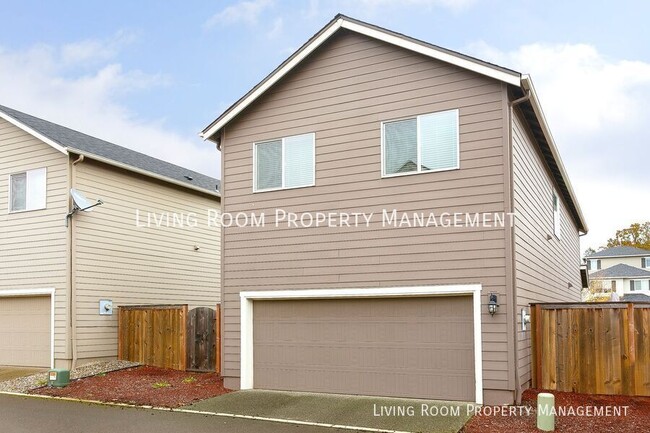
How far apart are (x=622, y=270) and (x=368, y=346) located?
195 ft

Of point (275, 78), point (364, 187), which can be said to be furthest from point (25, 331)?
point (364, 187)

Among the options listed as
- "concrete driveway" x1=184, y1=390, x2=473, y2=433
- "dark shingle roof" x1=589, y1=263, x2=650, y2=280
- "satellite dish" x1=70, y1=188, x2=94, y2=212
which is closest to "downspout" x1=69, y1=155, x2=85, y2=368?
"satellite dish" x1=70, y1=188, x2=94, y2=212

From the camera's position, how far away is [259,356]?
44.9 ft

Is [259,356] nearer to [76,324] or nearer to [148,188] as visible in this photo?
[76,324]

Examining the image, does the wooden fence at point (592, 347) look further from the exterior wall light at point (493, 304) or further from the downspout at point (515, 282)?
the exterior wall light at point (493, 304)

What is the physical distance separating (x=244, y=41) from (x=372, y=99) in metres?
9.01

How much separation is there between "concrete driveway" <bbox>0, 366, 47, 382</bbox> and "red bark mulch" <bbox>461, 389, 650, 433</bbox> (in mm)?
11679

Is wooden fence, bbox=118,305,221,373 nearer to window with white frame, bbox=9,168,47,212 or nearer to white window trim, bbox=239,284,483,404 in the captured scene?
white window trim, bbox=239,284,483,404

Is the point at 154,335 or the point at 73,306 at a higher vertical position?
the point at 73,306

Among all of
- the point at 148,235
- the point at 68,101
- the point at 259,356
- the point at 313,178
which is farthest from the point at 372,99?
the point at 68,101

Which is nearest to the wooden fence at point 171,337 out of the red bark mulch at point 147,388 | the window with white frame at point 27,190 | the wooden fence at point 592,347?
the red bark mulch at point 147,388

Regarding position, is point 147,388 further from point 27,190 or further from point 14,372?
point 27,190

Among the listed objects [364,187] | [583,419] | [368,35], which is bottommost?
[583,419]

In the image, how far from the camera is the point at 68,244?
16531 millimetres
